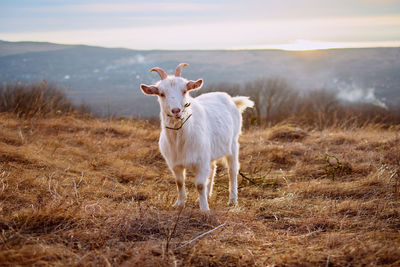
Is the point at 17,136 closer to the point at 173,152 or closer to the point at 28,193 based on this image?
the point at 28,193

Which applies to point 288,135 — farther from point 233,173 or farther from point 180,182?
point 180,182

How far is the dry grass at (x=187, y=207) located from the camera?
2.66m

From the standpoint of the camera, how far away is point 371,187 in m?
4.82

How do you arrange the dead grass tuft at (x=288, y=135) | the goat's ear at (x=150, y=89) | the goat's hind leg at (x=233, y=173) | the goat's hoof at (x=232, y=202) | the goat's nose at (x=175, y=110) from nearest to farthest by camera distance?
the goat's nose at (x=175, y=110) → the goat's ear at (x=150, y=89) → the goat's hoof at (x=232, y=202) → the goat's hind leg at (x=233, y=173) → the dead grass tuft at (x=288, y=135)

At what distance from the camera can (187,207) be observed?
13.7 feet

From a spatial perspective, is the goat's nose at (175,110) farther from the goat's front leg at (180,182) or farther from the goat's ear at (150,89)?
the goat's front leg at (180,182)

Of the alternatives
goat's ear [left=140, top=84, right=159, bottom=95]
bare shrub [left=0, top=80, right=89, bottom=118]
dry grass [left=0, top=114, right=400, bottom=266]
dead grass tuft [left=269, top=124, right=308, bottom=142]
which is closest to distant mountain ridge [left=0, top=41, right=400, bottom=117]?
bare shrub [left=0, top=80, right=89, bottom=118]

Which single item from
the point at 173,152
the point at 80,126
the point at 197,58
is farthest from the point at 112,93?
the point at 173,152

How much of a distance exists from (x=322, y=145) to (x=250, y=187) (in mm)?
2944

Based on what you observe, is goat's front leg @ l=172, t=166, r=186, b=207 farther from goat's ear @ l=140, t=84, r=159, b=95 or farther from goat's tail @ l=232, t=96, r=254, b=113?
goat's tail @ l=232, t=96, r=254, b=113

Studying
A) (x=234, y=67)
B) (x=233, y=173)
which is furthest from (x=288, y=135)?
(x=234, y=67)

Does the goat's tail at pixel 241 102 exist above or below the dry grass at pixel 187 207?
above

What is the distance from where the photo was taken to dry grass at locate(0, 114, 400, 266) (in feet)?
8.74

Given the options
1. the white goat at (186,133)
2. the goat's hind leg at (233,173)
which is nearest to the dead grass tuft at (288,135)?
the goat's hind leg at (233,173)
